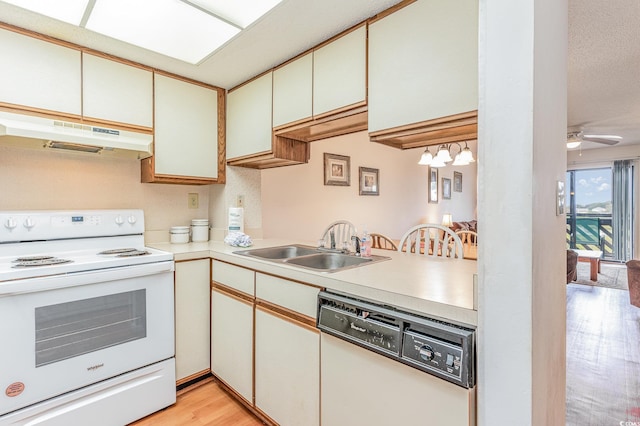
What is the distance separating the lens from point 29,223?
1.75m

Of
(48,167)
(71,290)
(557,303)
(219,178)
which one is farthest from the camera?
(219,178)

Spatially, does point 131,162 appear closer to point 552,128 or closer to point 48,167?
point 48,167

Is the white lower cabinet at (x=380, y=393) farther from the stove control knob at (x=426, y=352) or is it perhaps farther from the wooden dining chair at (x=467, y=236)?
the wooden dining chair at (x=467, y=236)

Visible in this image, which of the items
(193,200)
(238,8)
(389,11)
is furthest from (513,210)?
(193,200)

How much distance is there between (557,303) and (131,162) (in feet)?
8.52

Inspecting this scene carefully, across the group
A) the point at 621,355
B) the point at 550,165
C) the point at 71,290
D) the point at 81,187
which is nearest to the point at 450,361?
the point at 550,165

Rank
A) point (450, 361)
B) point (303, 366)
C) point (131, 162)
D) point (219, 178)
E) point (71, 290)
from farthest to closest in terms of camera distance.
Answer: point (219, 178) < point (131, 162) < point (71, 290) < point (303, 366) < point (450, 361)

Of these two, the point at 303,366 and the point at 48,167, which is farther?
the point at 48,167

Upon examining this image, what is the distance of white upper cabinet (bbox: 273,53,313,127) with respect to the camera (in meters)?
1.84

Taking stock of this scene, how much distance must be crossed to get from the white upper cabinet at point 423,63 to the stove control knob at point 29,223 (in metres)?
1.92

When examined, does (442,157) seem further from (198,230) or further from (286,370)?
(286,370)

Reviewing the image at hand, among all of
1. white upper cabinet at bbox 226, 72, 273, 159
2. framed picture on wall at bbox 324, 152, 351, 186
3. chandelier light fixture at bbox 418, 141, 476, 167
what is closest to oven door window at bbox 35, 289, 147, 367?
white upper cabinet at bbox 226, 72, 273, 159

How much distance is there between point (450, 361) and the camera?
2.94ft

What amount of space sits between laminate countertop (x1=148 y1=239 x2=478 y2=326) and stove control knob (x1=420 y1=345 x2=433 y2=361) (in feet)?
0.32
